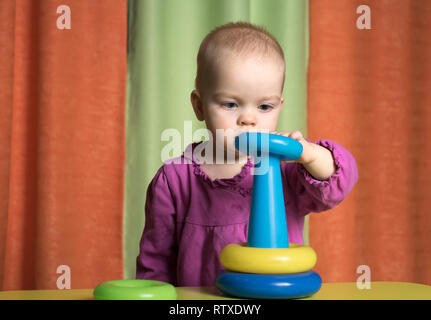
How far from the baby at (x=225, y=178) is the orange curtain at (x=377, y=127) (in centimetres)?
64

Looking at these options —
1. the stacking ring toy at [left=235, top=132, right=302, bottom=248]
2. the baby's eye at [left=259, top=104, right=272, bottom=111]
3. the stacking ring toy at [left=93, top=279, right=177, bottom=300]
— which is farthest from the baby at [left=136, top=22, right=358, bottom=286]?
the stacking ring toy at [left=93, top=279, right=177, bottom=300]

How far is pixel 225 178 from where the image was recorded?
874mm

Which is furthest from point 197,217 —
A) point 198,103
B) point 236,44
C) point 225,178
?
point 236,44

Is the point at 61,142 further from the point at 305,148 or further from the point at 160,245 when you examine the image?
the point at 305,148

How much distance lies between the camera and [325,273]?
146 centimetres

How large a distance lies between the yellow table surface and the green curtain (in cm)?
86

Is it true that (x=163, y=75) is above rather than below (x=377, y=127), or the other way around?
→ above

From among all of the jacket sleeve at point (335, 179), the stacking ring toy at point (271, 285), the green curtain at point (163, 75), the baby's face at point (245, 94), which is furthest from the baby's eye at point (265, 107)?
the green curtain at point (163, 75)

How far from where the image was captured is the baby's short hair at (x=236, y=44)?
79 centimetres

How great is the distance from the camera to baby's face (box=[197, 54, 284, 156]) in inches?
29.6

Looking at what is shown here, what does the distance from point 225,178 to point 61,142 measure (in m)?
0.67

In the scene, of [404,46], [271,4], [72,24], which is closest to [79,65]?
[72,24]
